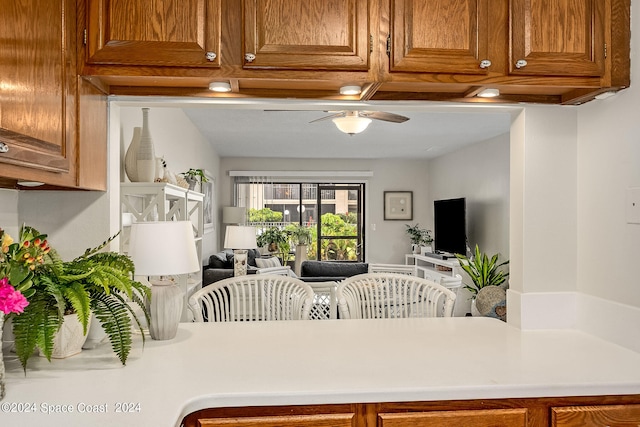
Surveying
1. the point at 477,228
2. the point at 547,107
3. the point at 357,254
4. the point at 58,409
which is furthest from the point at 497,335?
the point at 357,254

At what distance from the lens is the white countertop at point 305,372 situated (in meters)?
1.17

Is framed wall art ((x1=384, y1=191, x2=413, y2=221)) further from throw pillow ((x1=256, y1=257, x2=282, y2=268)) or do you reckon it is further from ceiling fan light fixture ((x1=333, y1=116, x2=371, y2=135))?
ceiling fan light fixture ((x1=333, y1=116, x2=371, y2=135))

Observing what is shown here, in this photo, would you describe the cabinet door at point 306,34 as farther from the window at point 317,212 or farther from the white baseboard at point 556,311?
the window at point 317,212

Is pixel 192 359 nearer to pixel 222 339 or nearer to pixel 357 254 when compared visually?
pixel 222 339

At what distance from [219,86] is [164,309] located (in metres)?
0.75

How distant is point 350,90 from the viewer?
1.67 meters

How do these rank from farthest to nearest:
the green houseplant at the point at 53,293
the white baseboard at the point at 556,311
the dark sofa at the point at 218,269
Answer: the dark sofa at the point at 218,269, the white baseboard at the point at 556,311, the green houseplant at the point at 53,293

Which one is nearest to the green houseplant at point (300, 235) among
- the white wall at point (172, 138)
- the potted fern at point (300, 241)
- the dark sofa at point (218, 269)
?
the potted fern at point (300, 241)

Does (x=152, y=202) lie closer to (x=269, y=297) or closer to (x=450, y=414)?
(x=269, y=297)

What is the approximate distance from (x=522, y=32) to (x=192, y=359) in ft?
4.63

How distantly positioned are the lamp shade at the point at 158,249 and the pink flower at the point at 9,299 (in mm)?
448

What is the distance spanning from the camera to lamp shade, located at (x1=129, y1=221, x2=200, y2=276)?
1589 millimetres

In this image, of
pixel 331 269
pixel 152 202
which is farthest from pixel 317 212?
pixel 152 202

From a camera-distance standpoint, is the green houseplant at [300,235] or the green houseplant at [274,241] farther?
the green houseplant at [300,235]
